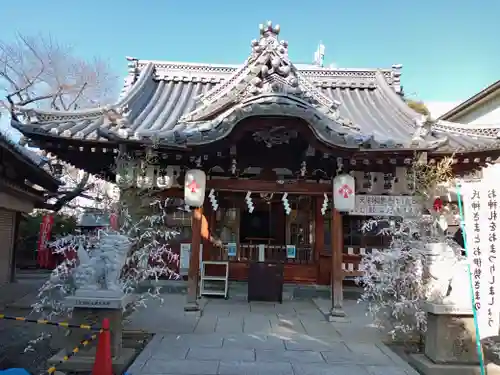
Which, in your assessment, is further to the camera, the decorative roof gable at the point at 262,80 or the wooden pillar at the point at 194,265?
the decorative roof gable at the point at 262,80

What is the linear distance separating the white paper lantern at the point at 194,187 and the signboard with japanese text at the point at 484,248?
Result: 524cm

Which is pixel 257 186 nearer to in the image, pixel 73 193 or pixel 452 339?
pixel 452 339

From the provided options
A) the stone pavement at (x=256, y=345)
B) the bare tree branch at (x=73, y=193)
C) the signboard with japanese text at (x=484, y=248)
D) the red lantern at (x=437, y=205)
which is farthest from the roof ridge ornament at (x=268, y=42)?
the bare tree branch at (x=73, y=193)

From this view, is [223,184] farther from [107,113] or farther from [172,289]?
[172,289]

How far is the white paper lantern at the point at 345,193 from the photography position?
8.26m

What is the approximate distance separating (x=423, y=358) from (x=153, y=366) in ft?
14.0

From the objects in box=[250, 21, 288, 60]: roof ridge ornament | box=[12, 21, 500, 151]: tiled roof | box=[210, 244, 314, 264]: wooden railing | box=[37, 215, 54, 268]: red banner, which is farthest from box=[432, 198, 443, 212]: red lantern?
box=[37, 215, 54, 268]: red banner

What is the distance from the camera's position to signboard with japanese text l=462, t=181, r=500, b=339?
476 centimetres

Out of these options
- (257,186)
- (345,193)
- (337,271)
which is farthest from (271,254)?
(345,193)

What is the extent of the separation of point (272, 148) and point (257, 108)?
5.20ft

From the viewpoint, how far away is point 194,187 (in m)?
8.20

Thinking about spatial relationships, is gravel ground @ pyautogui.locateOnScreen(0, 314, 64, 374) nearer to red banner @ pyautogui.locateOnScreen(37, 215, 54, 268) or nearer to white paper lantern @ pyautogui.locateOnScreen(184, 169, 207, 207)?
white paper lantern @ pyautogui.locateOnScreen(184, 169, 207, 207)

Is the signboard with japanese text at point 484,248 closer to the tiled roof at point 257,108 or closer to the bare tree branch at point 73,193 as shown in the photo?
the tiled roof at point 257,108

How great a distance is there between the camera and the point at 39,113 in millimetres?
7930
